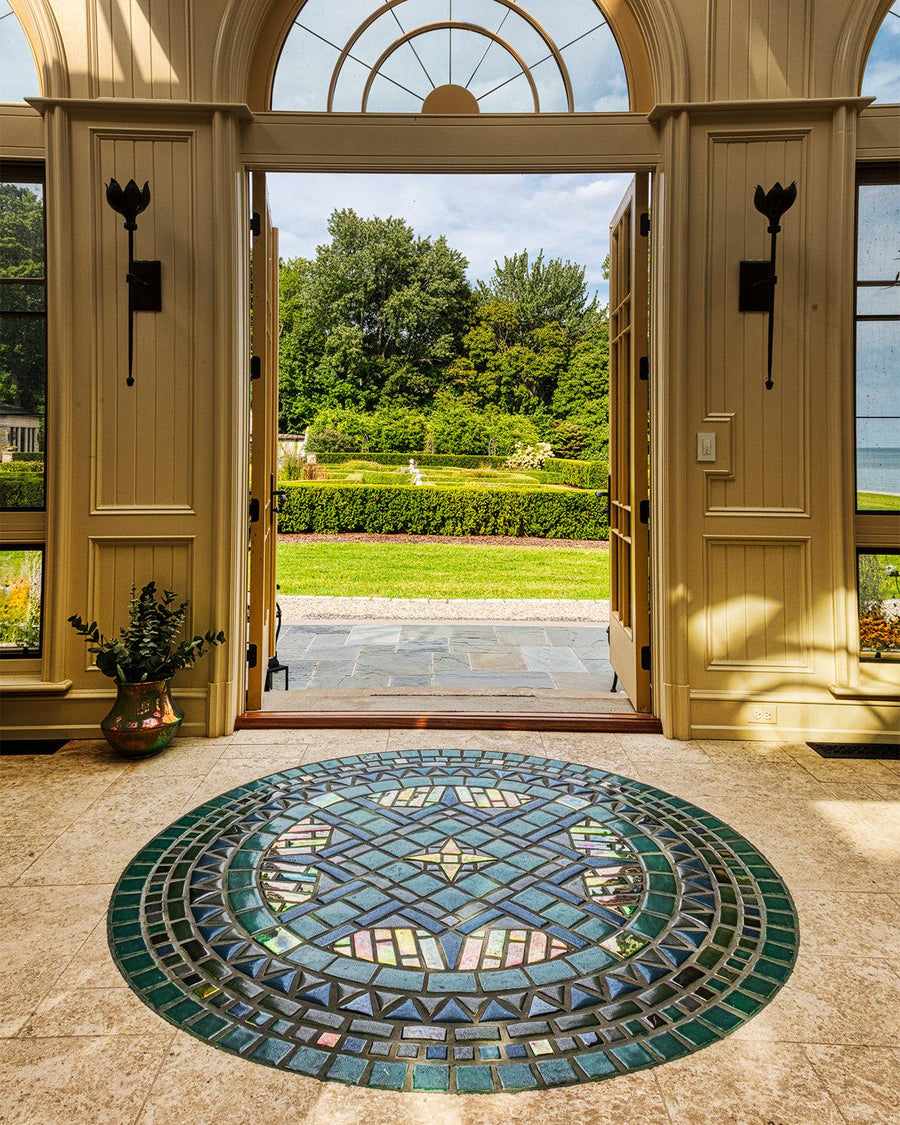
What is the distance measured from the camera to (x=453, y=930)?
195 cm

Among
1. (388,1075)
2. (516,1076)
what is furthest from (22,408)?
(516,1076)

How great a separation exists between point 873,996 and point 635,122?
10.9ft

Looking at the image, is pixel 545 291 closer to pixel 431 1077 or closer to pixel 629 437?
pixel 629 437

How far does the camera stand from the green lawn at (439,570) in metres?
8.70

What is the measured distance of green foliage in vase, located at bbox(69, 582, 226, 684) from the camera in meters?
3.23

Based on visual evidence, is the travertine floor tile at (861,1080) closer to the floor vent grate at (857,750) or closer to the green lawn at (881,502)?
the floor vent grate at (857,750)

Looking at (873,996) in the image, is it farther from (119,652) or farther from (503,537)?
(503,537)

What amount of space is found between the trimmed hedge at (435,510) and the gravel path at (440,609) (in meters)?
4.82

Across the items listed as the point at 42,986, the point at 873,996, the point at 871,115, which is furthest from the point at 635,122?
the point at 42,986

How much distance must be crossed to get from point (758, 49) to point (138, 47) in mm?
2582

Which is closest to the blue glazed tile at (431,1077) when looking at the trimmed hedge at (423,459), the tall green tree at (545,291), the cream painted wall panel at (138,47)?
the cream painted wall panel at (138,47)

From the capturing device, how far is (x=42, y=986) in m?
1.76

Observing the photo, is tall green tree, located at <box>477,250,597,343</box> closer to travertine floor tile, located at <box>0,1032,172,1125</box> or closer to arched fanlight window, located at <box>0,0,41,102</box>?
arched fanlight window, located at <box>0,0,41,102</box>

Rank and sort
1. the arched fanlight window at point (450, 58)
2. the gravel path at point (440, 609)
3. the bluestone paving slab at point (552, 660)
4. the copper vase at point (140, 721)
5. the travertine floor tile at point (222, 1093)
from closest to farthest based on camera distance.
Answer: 1. the travertine floor tile at point (222, 1093)
2. the copper vase at point (140, 721)
3. the arched fanlight window at point (450, 58)
4. the bluestone paving slab at point (552, 660)
5. the gravel path at point (440, 609)
